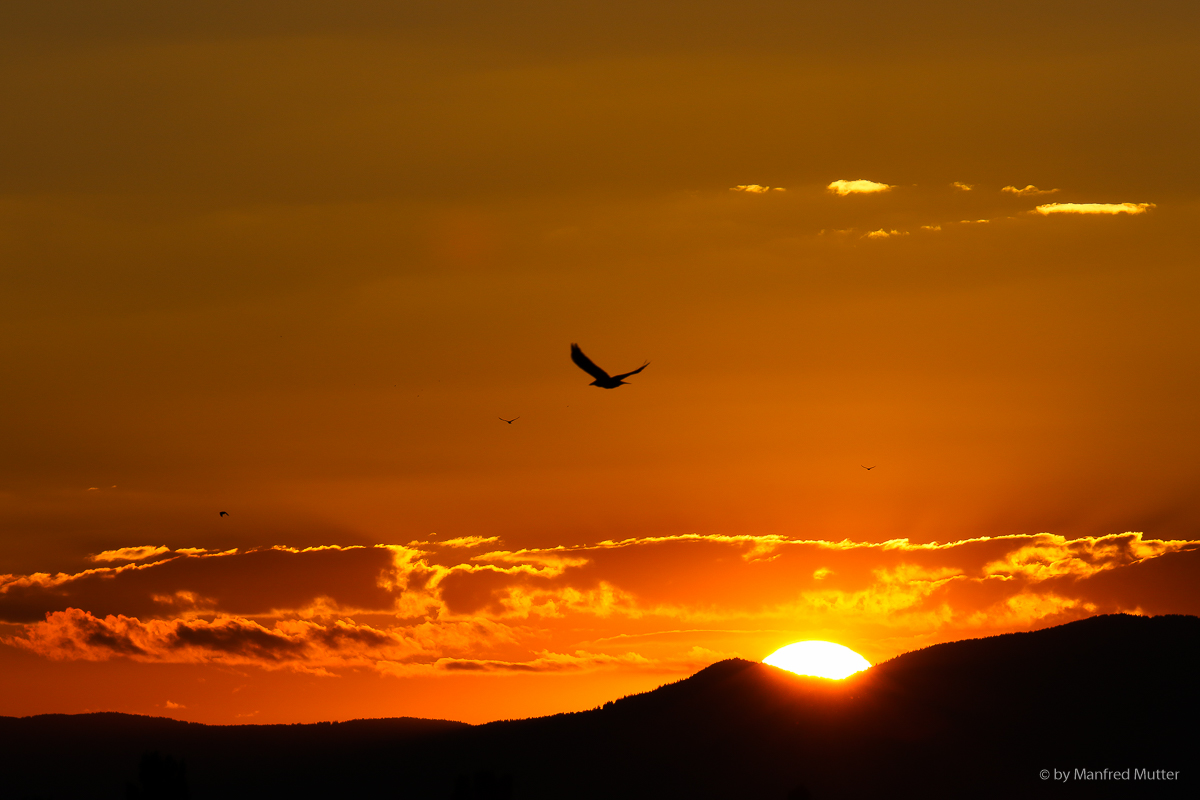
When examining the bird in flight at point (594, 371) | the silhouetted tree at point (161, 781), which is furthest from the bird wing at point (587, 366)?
the silhouetted tree at point (161, 781)

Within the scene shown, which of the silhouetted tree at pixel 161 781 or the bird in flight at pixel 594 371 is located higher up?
the bird in flight at pixel 594 371

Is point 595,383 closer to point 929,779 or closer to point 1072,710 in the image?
point 929,779

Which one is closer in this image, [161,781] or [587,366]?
[587,366]

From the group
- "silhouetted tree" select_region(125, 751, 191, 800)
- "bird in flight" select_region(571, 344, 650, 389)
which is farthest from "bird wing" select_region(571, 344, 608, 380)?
"silhouetted tree" select_region(125, 751, 191, 800)

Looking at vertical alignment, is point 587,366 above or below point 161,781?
above

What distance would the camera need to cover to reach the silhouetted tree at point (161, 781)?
118 m

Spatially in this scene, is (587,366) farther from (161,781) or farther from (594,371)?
(161,781)

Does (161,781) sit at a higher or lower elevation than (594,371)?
lower

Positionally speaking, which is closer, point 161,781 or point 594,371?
point 594,371

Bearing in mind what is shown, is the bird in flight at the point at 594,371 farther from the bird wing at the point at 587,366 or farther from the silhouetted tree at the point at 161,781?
the silhouetted tree at the point at 161,781

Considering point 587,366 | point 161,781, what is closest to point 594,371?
point 587,366

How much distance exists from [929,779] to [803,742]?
2073 cm

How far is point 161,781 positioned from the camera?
389 ft

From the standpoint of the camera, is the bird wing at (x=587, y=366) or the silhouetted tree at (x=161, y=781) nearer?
the bird wing at (x=587, y=366)
